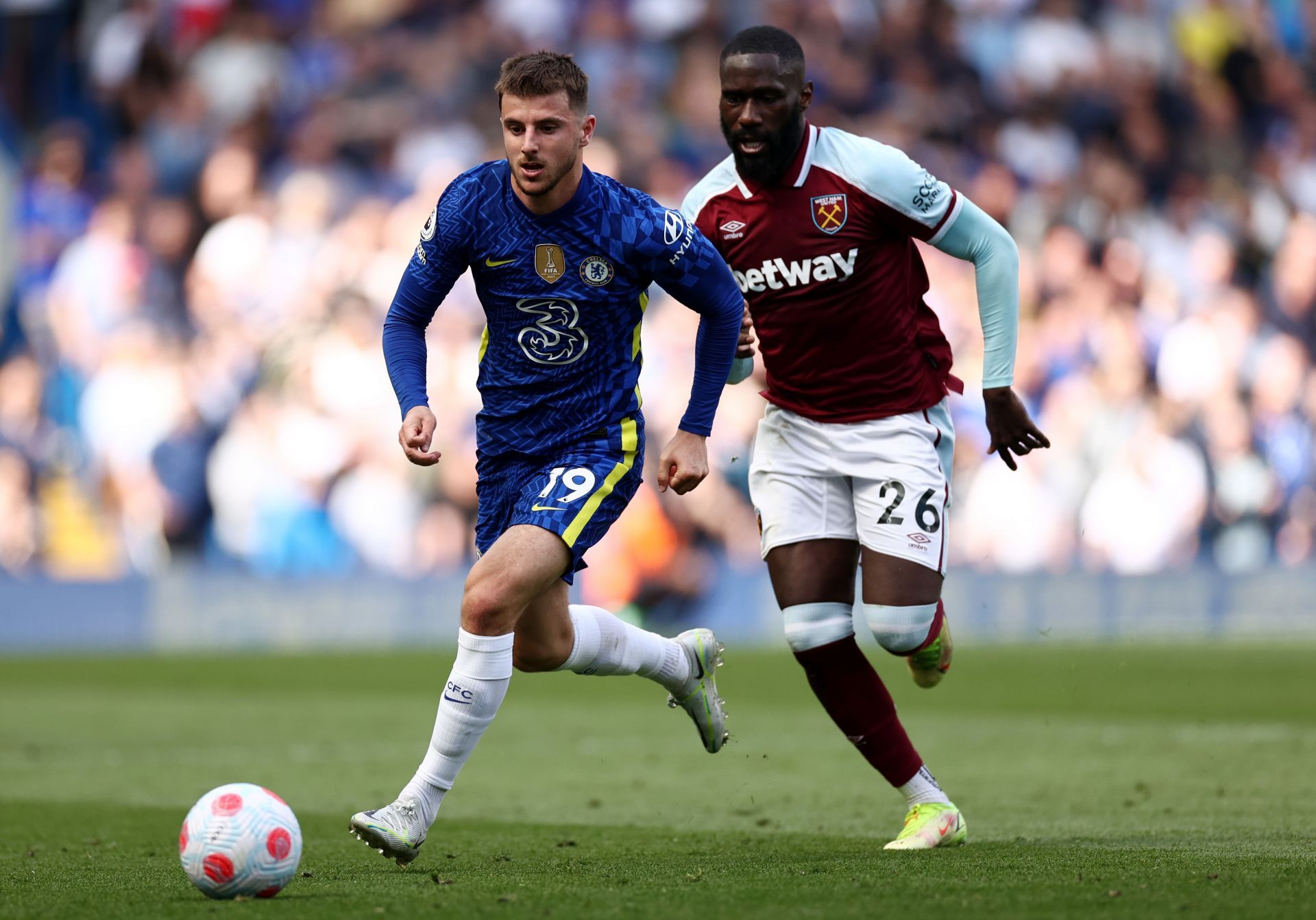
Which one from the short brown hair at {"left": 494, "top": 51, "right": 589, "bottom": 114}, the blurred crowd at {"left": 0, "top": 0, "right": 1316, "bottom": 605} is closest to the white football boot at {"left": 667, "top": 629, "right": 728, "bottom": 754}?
the short brown hair at {"left": 494, "top": 51, "right": 589, "bottom": 114}

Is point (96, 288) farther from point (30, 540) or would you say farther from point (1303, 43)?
point (1303, 43)

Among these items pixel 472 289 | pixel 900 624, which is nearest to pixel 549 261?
pixel 900 624

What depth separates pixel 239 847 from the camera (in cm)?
477

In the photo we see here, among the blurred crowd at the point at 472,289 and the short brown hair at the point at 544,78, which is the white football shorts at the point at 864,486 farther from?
the blurred crowd at the point at 472,289

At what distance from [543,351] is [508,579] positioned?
2.53 ft

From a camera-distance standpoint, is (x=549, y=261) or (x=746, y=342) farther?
(x=746, y=342)

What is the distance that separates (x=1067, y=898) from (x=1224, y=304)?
19.7 metres

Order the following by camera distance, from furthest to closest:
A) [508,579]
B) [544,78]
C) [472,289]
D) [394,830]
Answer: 1. [472,289]
2. [544,78]
3. [508,579]
4. [394,830]

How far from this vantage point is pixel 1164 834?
21.0ft

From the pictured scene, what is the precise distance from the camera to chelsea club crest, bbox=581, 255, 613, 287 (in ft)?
19.0

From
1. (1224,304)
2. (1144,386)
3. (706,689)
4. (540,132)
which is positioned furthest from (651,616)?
(540,132)

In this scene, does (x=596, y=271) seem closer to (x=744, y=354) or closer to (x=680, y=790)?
(x=744, y=354)

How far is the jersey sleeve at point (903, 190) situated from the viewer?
247 inches

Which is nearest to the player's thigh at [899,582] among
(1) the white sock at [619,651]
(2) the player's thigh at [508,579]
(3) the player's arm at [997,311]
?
(3) the player's arm at [997,311]
